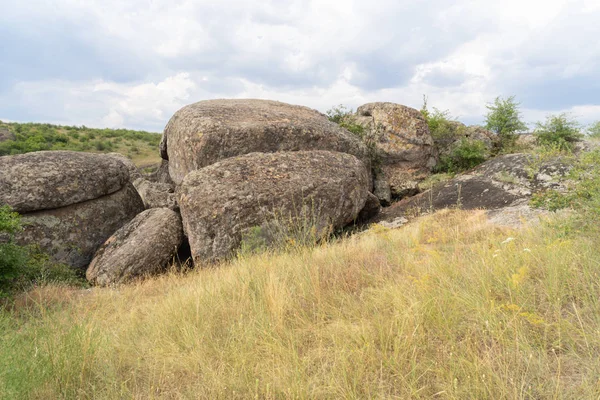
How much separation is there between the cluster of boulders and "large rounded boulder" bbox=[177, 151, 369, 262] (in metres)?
0.02

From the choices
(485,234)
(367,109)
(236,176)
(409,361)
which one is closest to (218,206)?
(236,176)

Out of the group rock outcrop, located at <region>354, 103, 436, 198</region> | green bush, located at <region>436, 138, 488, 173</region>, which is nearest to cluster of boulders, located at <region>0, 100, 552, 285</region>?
rock outcrop, located at <region>354, 103, 436, 198</region>

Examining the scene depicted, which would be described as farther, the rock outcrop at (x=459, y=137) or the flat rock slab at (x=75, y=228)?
the rock outcrop at (x=459, y=137)

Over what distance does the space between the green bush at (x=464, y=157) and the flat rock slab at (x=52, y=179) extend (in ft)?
32.4

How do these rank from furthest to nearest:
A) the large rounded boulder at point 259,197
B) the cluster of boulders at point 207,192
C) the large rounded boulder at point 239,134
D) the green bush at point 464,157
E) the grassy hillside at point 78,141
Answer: the grassy hillside at point 78,141, the green bush at point 464,157, the large rounded boulder at point 239,134, the cluster of boulders at point 207,192, the large rounded boulder at point 259,197

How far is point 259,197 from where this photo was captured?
735 cm

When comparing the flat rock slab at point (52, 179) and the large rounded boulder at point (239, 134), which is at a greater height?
the large rounded boulder at point (239, 134)

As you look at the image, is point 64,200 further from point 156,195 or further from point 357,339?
point 357,339

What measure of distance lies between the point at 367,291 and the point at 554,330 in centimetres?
159

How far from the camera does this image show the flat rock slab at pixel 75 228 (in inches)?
328

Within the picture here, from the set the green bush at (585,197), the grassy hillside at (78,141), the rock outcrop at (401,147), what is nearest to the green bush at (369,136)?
the rock outcrop at (401,147)

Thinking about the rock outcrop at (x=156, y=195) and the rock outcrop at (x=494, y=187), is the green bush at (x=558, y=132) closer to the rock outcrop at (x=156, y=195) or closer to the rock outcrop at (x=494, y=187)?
the rock outcrop at (x=494, y=187)

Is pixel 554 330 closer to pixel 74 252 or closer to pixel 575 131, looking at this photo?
pixel 74 252

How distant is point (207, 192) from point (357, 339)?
531 cm
